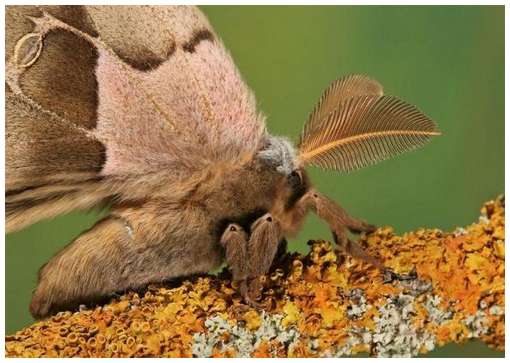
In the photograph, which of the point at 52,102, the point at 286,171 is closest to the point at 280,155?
the point at 286,171

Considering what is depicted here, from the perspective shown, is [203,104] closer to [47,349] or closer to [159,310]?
[159,310]

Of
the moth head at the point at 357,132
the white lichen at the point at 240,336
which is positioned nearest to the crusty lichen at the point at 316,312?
the white lichen at the point at 240,336

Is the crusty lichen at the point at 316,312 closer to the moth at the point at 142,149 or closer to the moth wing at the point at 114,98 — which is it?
the moth at the point at 142,149

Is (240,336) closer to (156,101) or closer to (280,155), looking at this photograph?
(280,155)

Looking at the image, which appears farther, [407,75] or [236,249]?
[407,75]

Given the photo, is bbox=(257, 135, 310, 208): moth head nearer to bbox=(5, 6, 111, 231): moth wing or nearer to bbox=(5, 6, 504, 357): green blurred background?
bbox=(5, 6, 504, 357): green blurred background
